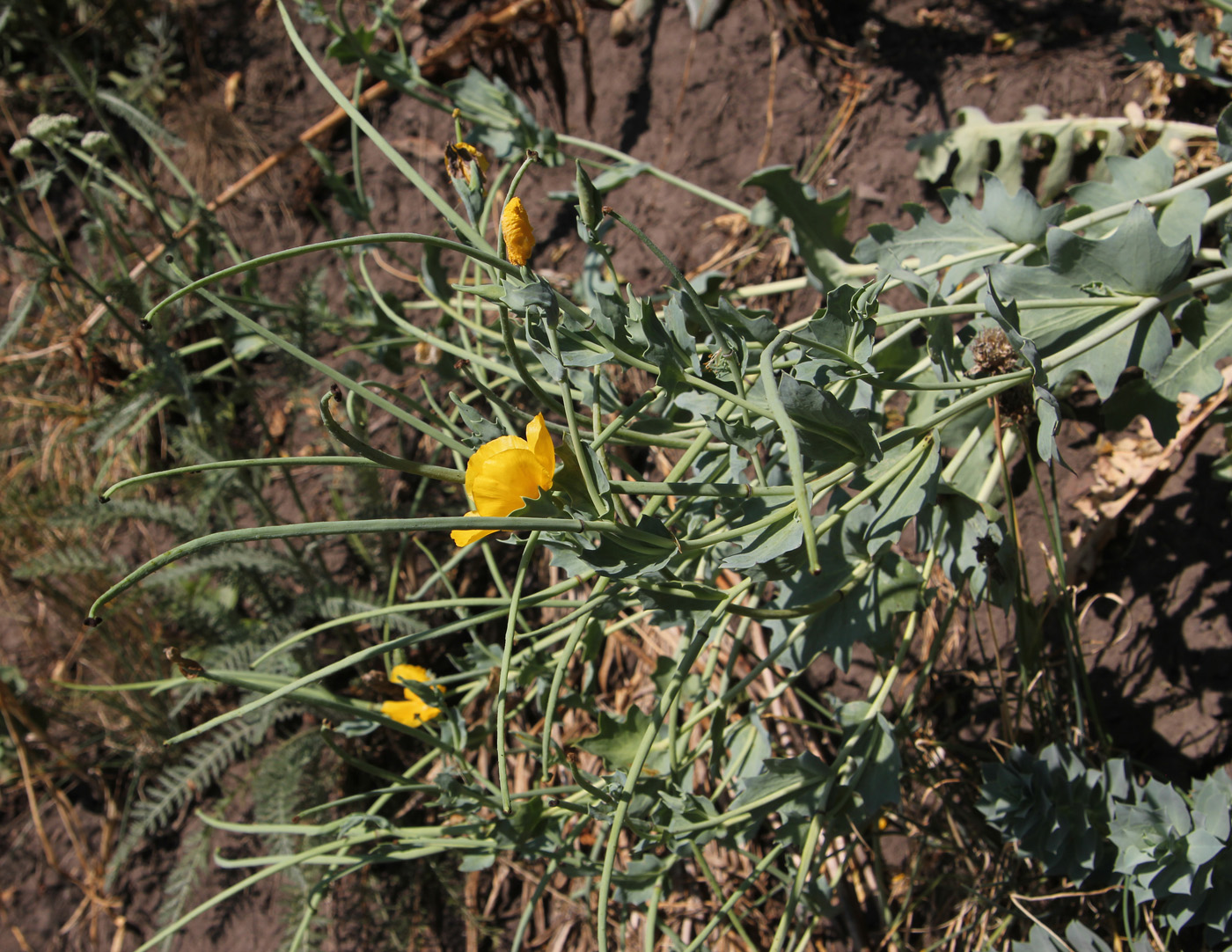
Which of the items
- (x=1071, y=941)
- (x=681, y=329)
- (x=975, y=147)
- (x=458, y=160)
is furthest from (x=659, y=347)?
(x=975, y=147)

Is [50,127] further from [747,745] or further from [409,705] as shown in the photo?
[747,745]

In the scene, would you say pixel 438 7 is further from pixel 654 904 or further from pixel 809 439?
pixel 654 904

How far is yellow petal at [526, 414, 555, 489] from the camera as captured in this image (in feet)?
2.20

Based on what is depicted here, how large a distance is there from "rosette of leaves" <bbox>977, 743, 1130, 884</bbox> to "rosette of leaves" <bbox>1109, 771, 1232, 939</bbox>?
0.13 feet

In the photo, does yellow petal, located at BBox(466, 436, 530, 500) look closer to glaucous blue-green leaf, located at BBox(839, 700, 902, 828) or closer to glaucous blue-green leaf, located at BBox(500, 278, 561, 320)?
glaucous blue-green leaf, located at BBox(500, 278, 561, 320)

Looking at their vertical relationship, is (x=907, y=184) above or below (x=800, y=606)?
above

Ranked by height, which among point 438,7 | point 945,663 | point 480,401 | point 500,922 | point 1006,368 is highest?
point 438,7

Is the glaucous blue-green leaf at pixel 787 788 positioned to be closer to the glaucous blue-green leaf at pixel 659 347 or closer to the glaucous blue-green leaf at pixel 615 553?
the glaucous blue-green leaf at pixel 615 553

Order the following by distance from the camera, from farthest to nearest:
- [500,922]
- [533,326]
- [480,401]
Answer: [480,401]
[500,922]
[533,326]

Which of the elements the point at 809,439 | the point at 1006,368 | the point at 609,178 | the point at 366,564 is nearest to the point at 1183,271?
the point at 1006,368

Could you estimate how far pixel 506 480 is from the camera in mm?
657

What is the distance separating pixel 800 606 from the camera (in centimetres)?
97

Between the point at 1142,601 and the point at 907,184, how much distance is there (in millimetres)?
978

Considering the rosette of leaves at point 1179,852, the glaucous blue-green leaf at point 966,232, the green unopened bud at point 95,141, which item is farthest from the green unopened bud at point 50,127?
the rosette of leaves at point 1179,852
